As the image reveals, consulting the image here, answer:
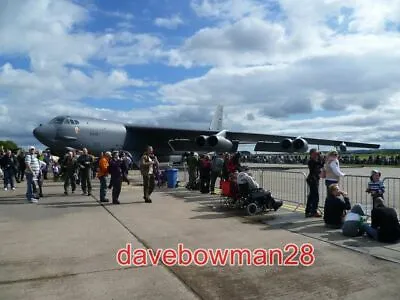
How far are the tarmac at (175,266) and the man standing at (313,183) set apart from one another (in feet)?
1.07

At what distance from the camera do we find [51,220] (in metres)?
9.28

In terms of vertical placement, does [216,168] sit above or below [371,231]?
above

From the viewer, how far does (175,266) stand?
5.65 meters

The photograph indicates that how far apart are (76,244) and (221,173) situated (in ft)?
26.7

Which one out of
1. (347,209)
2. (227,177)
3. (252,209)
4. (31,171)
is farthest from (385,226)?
(31,171)

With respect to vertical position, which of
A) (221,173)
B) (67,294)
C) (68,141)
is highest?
(68,141)

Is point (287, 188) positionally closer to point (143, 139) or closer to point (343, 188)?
point (343, 188)

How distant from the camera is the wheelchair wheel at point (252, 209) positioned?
9.73m

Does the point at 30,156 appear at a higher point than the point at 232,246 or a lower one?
higher

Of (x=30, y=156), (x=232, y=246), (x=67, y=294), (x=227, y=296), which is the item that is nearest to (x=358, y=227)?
(x=232, y=246)

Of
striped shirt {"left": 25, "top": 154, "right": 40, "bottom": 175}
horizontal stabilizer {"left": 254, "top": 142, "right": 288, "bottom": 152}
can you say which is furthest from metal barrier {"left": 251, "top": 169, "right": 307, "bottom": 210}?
horizontal stabilizer {"left": 254, "top": 142, "right": 288, "bottom": 152}

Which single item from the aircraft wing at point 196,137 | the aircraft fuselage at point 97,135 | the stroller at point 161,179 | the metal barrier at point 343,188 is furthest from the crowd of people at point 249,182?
the aircraft wing at point 196,137

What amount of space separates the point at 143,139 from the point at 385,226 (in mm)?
24619

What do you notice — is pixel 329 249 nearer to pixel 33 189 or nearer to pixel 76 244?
pixel 76 244
